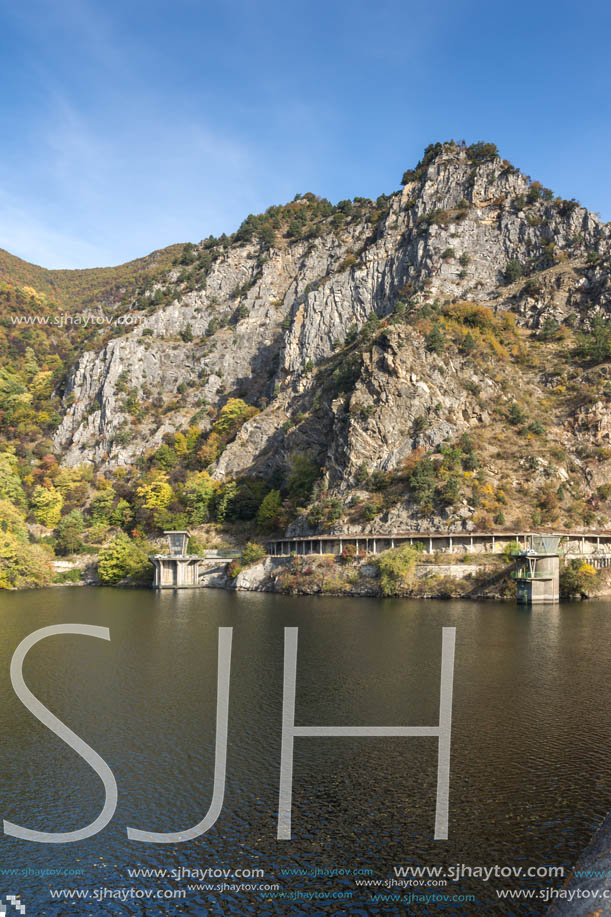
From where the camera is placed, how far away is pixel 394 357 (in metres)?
97.6

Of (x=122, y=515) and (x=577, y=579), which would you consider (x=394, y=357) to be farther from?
(x=122, y=515)

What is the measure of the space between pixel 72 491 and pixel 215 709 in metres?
105

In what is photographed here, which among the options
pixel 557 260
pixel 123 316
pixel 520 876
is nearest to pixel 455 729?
pixel 520 876

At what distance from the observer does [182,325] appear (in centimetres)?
16225

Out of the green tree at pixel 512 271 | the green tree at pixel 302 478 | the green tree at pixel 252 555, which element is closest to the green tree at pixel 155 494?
the green tree at pixel 302 478

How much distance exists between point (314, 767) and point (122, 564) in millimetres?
81960

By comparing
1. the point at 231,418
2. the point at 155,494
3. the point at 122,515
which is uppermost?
the point at 231,418

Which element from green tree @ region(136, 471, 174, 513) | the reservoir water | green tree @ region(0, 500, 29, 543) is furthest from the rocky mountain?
the reservoir water

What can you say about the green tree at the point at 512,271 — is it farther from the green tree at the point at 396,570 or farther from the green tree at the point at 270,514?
the green tree at the point at 396,570

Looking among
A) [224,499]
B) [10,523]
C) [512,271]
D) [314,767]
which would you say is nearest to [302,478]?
[224,499]

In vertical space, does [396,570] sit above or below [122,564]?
above

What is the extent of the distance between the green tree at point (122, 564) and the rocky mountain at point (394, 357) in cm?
2659

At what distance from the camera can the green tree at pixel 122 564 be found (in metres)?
96.4

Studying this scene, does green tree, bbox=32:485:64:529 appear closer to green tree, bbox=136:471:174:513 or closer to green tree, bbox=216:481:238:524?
green tree, bbox=136:471:174:513
